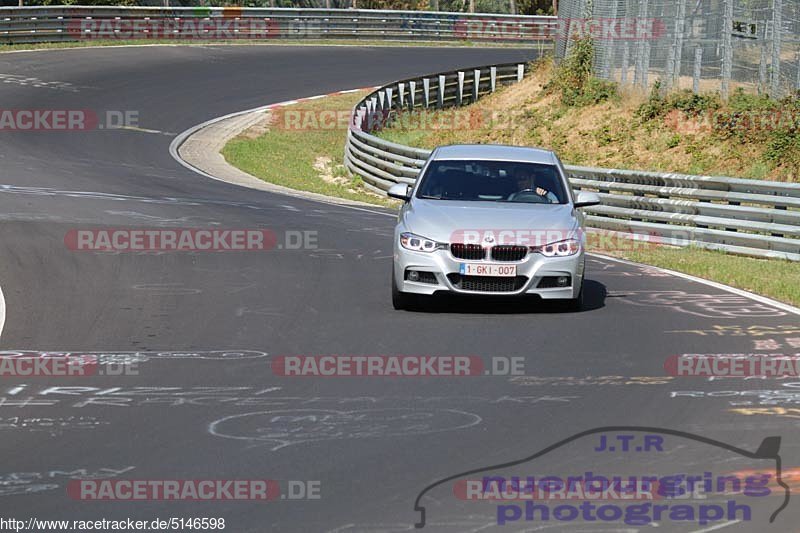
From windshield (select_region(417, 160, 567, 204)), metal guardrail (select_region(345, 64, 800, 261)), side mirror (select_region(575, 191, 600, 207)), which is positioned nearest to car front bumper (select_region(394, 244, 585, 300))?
side mirror (select_region(575, 191, 600, 207))

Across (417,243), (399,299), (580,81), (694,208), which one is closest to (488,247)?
(417,243)

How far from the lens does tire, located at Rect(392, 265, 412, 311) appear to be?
12.6 m

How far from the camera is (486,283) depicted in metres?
12.3

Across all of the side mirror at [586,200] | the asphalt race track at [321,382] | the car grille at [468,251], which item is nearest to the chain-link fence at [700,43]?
the asphalt race track at [321,382]

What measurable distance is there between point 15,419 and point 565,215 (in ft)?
21.2

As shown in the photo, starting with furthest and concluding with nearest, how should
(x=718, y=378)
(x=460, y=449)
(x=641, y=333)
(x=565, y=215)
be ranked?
(x=565, y=215), (x=641, y=333), (x=718, y=378), (x=460, y=449)

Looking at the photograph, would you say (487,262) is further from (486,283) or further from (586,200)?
(586,200)

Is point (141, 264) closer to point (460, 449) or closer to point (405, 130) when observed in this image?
point (460, 449)

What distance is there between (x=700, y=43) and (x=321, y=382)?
71.8 ft

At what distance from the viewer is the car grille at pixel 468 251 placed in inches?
482

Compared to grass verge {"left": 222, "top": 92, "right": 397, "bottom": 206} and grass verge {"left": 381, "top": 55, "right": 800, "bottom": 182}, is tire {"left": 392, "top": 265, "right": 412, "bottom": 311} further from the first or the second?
grass verge {"left": 381, "top": 55, "right": 800, "bottom": 182}

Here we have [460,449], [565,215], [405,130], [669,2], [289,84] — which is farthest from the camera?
[289,84]

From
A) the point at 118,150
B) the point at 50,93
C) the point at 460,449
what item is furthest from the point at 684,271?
the point at 50,93

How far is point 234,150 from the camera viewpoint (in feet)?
109
